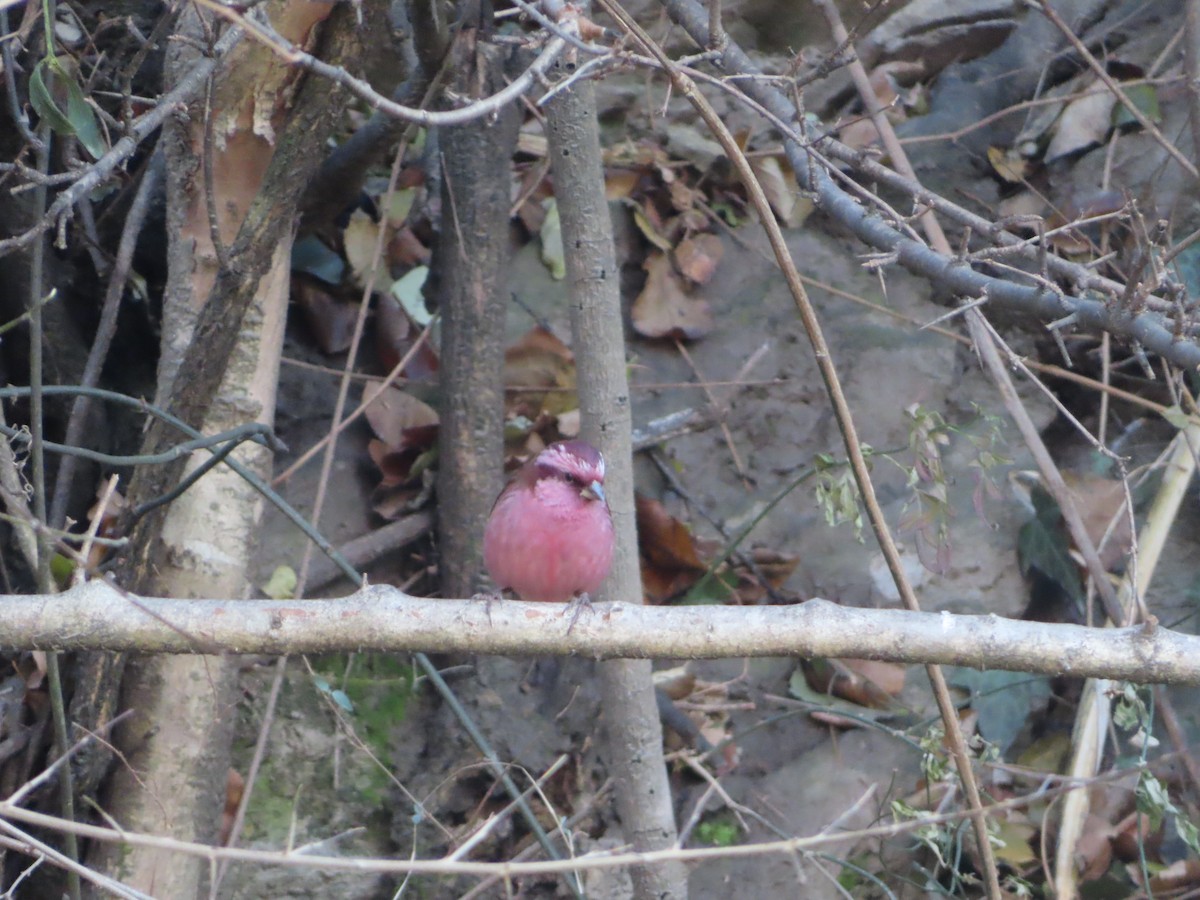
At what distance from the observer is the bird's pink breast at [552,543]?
364cm

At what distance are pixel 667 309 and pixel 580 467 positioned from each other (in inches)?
69.5

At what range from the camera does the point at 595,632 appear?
243cm

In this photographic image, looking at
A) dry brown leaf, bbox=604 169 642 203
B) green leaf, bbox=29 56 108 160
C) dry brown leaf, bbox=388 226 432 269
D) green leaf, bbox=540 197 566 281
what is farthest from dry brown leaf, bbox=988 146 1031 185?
green leaf, bbox=29 56 108 160

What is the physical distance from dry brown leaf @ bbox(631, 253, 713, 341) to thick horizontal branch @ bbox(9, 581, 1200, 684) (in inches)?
113

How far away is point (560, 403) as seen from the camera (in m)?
4.92

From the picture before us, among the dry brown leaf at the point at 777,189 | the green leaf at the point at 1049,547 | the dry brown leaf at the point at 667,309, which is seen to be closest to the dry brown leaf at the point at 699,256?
the dry brown leaf at the point at 667,309

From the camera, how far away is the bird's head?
3.68 meters

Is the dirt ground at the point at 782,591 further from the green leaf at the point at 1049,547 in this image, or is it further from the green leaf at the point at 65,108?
the green leaf at the point at 65,108

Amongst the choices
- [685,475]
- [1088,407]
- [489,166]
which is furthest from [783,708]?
[489,166]

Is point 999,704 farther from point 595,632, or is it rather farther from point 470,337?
point 595,632

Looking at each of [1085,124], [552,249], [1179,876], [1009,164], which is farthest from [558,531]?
[1085,124]

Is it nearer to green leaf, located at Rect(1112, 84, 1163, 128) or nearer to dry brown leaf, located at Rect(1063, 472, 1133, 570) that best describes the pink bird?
dry brown leaf, located at Rect(1063, 472, 1133, 570)

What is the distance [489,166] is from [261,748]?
214cm

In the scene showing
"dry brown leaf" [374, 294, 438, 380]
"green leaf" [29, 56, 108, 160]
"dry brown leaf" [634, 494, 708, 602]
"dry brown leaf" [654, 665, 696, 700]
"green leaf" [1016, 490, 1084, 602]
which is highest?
"green leaf" [29, 56, 108, 160]
